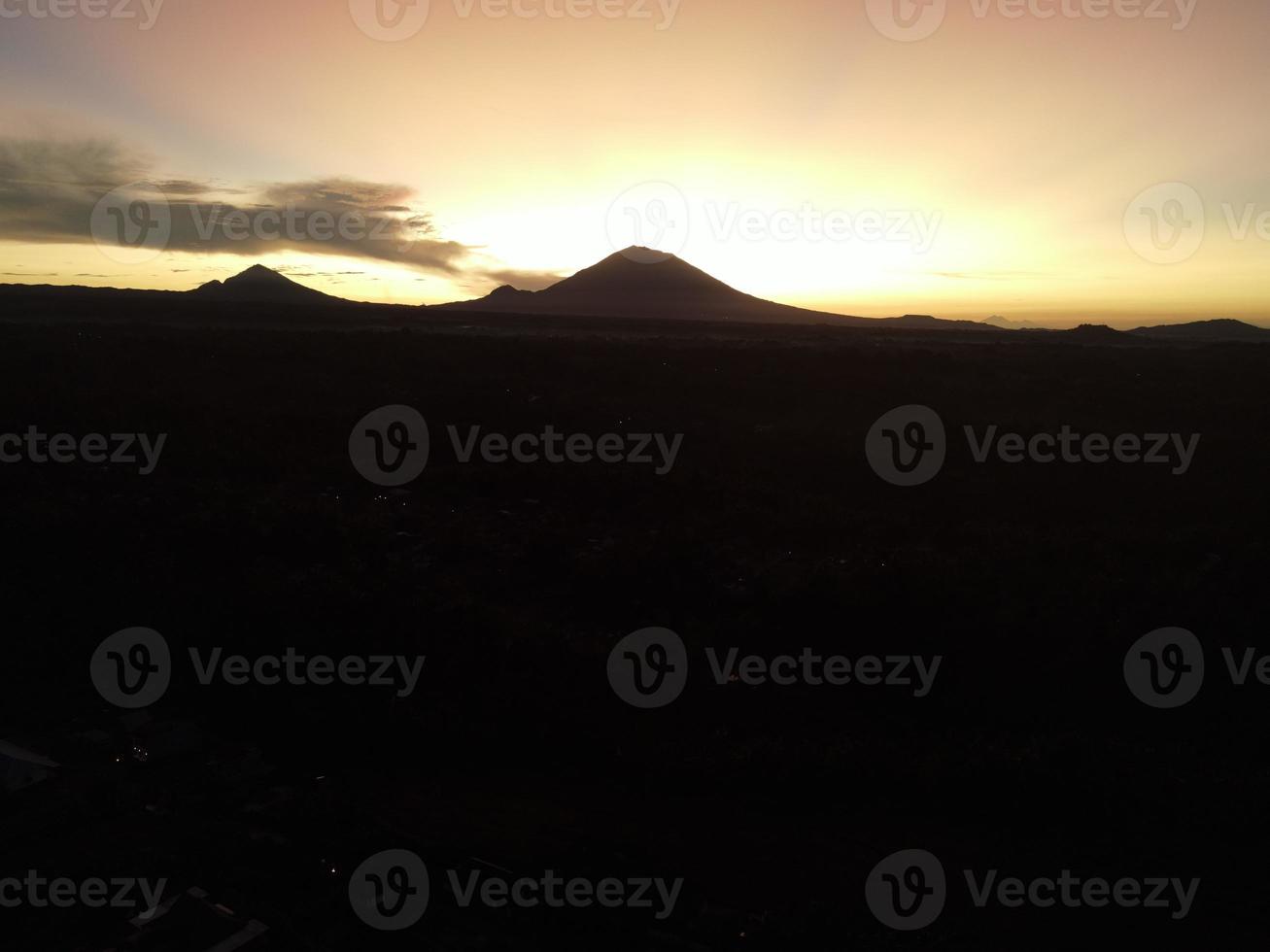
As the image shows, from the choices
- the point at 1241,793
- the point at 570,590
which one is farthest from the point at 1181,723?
the point at 570,590

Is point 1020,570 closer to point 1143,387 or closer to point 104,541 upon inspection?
point 104,541
